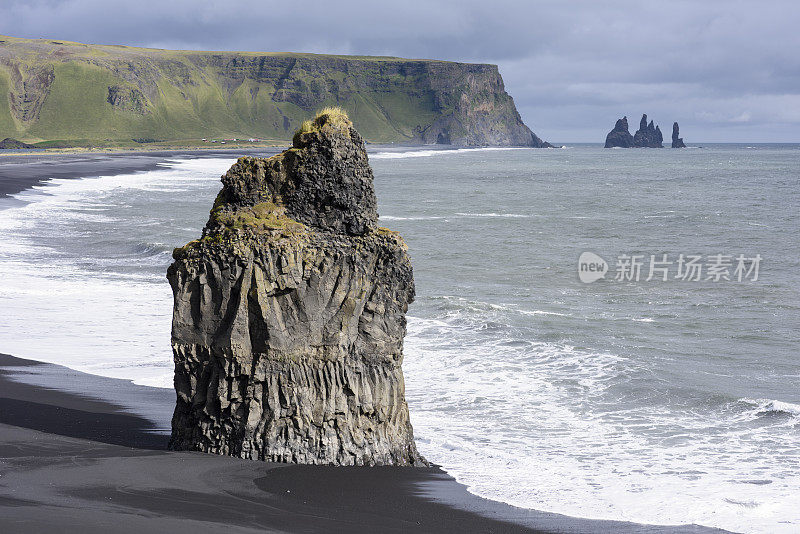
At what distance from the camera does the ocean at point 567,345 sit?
35.9ft

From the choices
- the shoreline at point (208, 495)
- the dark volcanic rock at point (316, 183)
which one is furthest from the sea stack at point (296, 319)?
the shoreline at point (208, 495)

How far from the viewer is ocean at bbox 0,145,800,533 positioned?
10.9m

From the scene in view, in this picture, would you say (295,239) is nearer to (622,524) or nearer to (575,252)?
(622,524)

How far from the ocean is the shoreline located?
79 centimetres

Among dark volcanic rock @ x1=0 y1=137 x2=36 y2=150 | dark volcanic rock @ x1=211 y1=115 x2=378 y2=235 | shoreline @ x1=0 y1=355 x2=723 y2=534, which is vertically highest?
dark volcanic rock @ x1=0 y1=137 x2=36 y2=150

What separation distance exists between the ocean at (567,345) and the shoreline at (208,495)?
0.79 meters

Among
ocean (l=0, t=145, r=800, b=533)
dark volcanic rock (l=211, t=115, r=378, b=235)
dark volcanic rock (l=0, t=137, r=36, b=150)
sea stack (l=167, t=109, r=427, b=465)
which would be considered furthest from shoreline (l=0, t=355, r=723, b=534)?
dark volcanic rock (l=0, t=137, r=36, b=150)

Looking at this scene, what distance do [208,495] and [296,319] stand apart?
2.18 meters

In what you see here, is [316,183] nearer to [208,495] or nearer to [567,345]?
[208,495]

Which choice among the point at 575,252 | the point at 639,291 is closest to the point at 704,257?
the point at 575,252

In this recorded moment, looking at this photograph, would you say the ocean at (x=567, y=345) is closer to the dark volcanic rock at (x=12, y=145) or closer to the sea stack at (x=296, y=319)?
the sea stack at (x=296, y=319)

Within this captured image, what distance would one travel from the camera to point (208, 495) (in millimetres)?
8812

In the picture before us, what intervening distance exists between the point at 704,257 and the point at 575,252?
4.89 m

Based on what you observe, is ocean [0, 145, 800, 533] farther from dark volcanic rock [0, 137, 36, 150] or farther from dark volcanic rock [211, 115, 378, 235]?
dark volcanic rock [0, 137, 36, 150]
